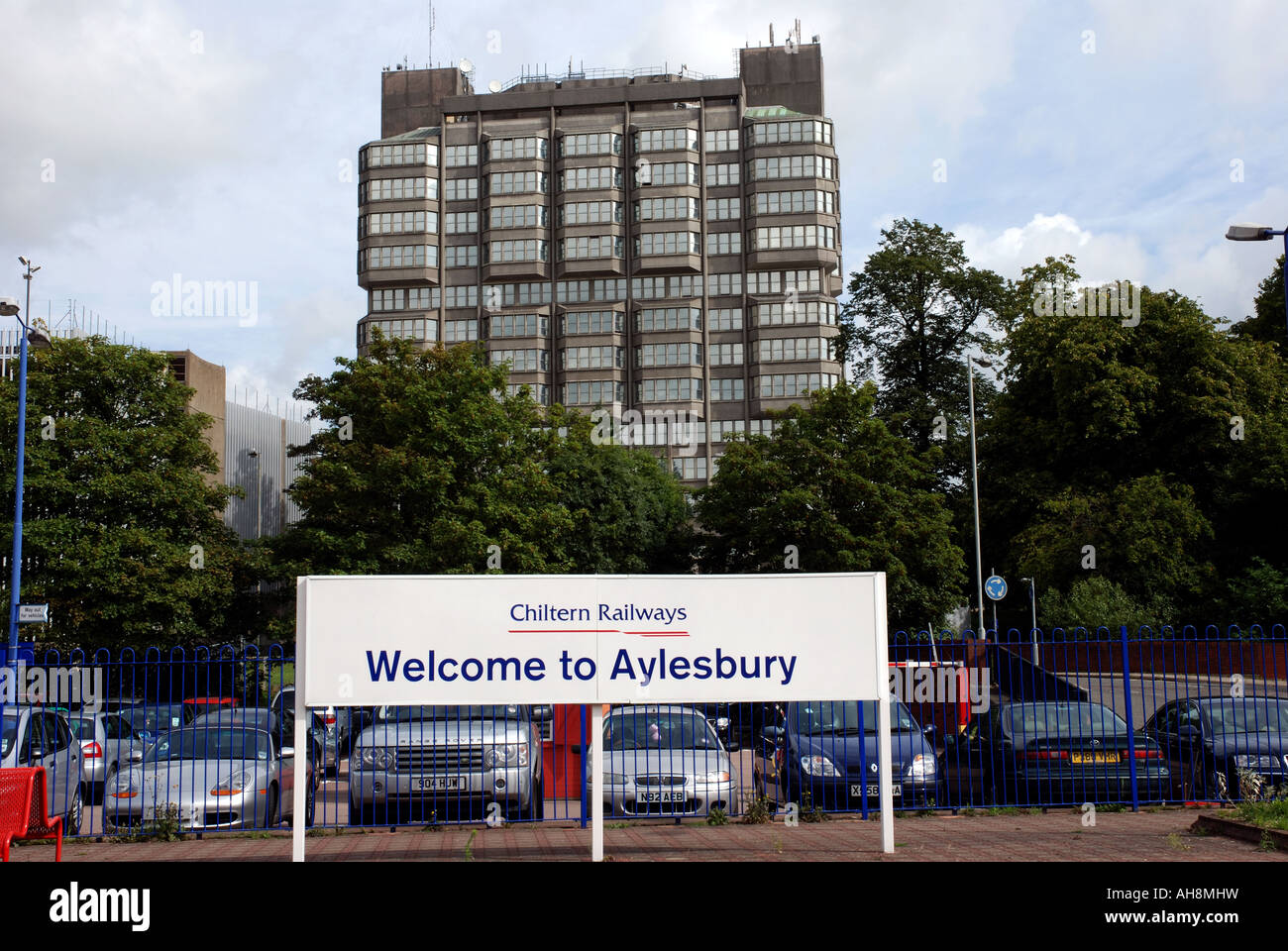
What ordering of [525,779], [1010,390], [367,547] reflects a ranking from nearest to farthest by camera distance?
[525,779], [367,547], [1010,390]

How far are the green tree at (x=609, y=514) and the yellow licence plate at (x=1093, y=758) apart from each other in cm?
3286

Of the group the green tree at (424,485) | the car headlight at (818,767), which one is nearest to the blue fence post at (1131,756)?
the car headlight at (818,767)

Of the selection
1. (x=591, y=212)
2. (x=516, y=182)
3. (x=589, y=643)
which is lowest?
(x=589, y=643)

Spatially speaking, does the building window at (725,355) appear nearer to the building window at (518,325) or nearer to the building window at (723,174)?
the building window at (723,174)

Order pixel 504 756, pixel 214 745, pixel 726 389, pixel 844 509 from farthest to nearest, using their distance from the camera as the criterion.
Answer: pixel 726 389 → pixel 844 509 → pixel 214 745 → pixel 504 756

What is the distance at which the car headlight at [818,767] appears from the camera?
46.1 feet

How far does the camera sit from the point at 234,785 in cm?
1369

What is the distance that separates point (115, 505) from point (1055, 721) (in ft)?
108

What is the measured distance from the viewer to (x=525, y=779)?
44.5ft

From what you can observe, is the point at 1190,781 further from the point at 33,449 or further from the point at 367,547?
the point at 33,449

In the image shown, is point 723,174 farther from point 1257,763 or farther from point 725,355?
point 1257,763

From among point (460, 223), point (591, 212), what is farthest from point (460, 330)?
point (591, 212)
